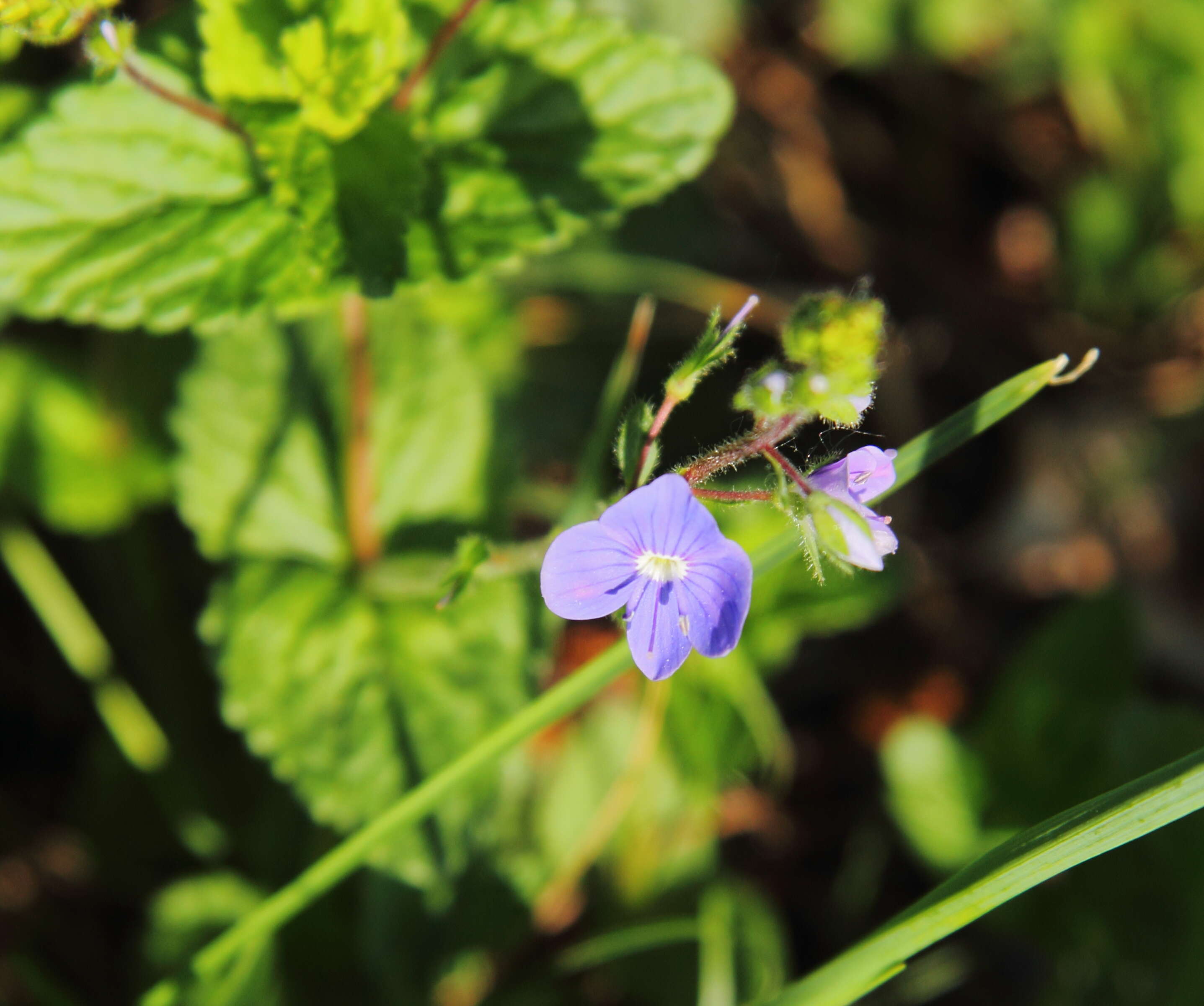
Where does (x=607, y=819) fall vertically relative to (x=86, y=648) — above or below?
below

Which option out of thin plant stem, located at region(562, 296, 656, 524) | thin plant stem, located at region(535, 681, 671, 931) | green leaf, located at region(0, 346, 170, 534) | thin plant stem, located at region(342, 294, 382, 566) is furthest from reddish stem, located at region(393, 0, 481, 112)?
thin plant stem, located at region(535, 681, 671, 931)

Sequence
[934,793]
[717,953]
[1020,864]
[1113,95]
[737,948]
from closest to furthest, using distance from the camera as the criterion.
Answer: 1. [1020,864]
2. [717,953]
3. [737,948]
4. [934,793]
5. [1113,95]

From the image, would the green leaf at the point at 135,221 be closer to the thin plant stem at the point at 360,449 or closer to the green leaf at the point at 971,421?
the thin plant stem at the point at 360,449

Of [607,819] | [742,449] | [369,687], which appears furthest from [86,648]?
[742,449]

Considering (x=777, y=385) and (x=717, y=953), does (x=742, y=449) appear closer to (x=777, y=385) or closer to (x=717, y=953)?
(x=777, y=385)

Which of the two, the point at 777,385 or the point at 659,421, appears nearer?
the point at 777,385
